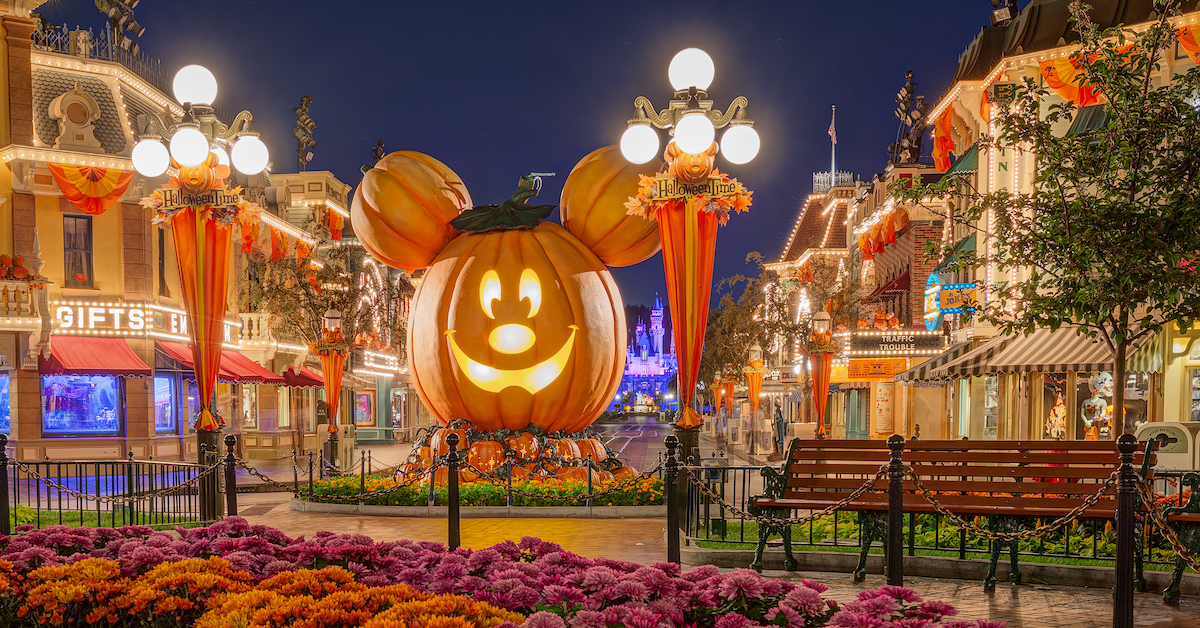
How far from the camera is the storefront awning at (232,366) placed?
23.8 m

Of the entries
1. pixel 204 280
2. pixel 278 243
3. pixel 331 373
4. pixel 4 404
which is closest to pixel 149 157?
pixel 204 280

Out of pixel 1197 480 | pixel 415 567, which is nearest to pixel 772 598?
pixel 415 567

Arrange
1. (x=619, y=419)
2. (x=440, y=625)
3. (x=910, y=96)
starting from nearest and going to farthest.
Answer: (x=440, y=625) → (x=910, y=96) → (x=619, y=419)

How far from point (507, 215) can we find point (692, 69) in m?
4.71

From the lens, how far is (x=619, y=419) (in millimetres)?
89188

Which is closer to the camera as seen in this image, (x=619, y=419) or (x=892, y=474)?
(x=892, y=474)

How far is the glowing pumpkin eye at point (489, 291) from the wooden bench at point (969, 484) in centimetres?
635

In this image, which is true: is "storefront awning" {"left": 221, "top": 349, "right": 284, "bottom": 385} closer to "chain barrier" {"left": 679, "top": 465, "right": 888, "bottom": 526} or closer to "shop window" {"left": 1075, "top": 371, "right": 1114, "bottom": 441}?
"chain barrier" {"left": 679, "top": 465, "right": 888, "bottom": 526}

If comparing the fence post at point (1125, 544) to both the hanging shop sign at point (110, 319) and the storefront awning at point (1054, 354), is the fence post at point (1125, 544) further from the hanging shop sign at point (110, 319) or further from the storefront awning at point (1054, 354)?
the hanging shop sign at point (110, 319)

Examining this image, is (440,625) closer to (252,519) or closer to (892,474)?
(892,474)

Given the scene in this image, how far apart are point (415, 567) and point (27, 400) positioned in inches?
781

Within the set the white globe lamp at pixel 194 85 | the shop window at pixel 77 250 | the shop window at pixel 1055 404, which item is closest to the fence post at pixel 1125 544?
the white globe lamp at pixel 194 85

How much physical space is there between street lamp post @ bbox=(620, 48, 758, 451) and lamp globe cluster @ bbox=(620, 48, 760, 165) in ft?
0.04

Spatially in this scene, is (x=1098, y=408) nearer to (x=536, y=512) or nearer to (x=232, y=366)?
(x=536, y=512)
